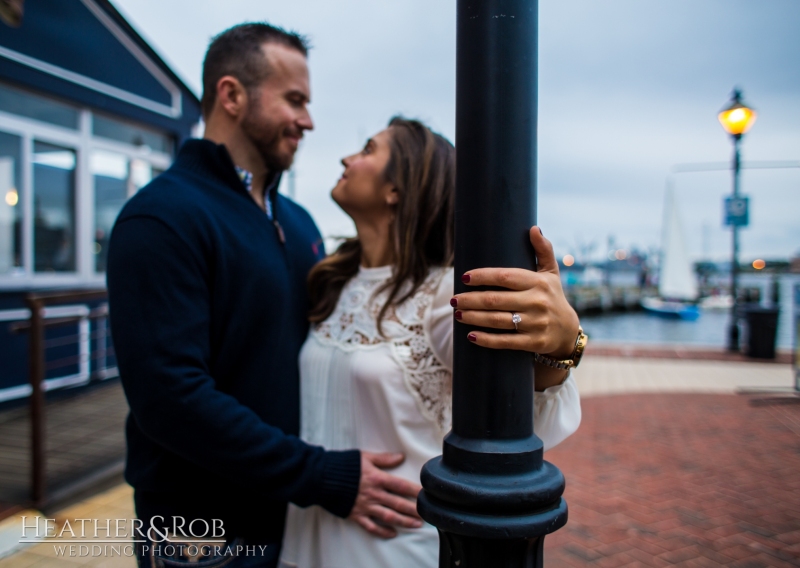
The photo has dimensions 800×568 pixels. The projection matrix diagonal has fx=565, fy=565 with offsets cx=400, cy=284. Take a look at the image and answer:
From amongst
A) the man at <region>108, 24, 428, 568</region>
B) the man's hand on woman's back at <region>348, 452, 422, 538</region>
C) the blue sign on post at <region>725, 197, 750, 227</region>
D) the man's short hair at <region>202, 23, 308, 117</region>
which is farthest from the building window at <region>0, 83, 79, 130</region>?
the blue sign on post at <region>725, 197, 750, 227</region>

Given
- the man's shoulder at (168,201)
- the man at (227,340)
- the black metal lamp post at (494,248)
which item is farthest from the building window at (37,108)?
the black metal lamp post at (494,248)

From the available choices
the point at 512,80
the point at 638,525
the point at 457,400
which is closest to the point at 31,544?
the point at 457,400

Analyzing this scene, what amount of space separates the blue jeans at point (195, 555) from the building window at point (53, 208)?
6.24 meters

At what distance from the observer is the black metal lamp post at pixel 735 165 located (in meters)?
11.2

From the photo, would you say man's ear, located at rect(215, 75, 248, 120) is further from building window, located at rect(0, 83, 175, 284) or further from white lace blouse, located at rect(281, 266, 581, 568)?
building window, located at rect(0, 83, 175, 284)

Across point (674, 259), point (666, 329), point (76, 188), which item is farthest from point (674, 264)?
point (76, 188)

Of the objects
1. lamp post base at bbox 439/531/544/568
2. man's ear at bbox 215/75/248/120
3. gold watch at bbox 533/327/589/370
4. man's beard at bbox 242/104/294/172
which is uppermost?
man's ear at bbox 215/75/248/120

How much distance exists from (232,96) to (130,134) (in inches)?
272

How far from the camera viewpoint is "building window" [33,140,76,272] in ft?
22.1

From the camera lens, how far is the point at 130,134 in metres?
8.04

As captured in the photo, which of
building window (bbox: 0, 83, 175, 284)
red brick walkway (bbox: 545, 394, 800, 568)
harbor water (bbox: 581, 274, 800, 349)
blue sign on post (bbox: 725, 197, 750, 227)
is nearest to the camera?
red brick walkway (bbox: 545, 394, 800, 568)

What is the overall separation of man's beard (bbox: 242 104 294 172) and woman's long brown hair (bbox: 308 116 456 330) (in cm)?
42

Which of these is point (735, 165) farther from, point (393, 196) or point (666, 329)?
point (666, 329)

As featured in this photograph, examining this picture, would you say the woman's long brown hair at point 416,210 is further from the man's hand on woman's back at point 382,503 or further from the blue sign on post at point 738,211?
the blue sign on post at point 738,211
